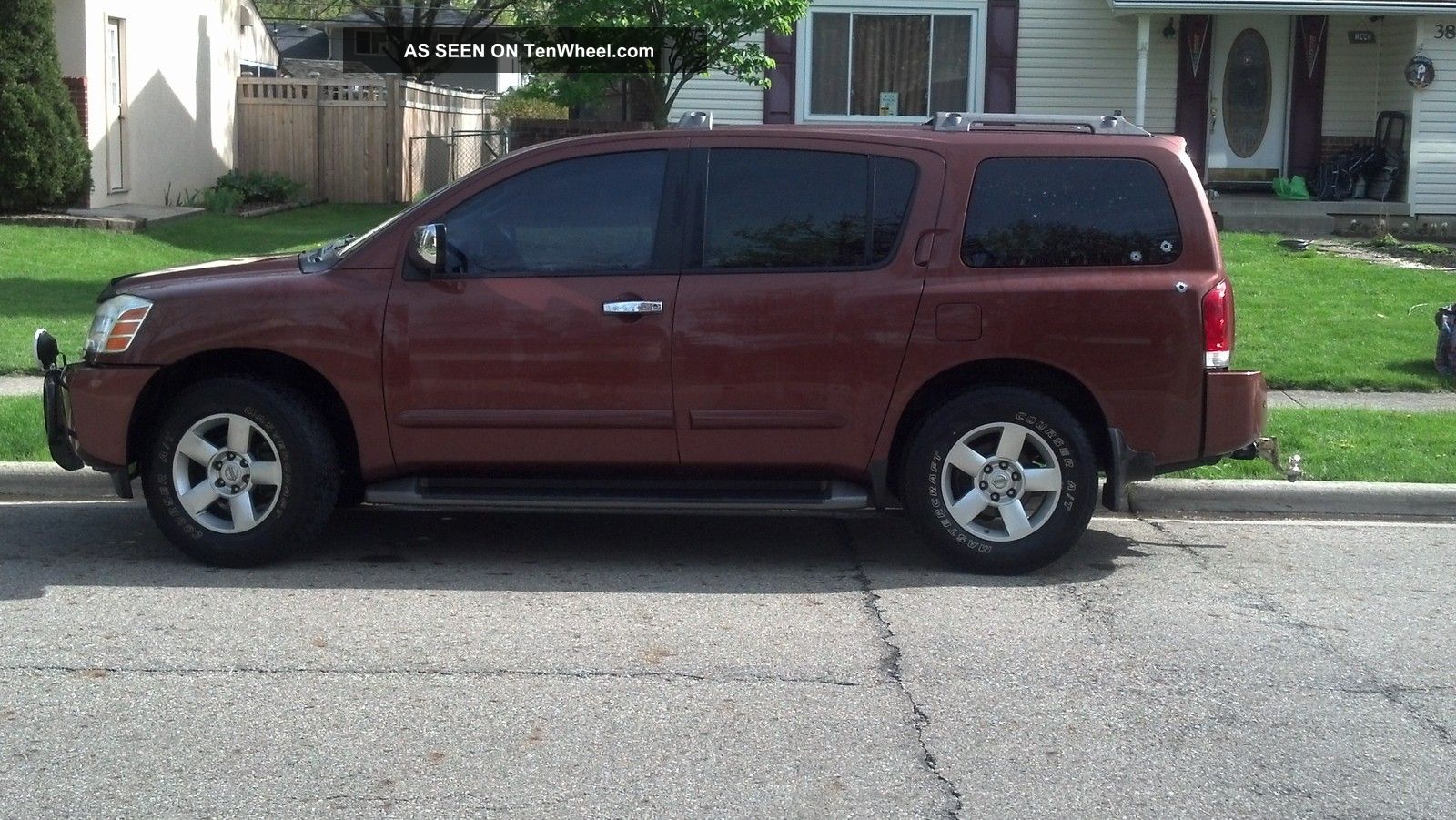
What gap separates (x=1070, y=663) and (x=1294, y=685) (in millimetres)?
743

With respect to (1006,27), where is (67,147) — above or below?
below

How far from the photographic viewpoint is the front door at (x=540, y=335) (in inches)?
255

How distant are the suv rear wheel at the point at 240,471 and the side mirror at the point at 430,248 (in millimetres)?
791

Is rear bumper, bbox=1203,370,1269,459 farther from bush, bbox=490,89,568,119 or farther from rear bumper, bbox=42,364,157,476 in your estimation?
bush, bbox=490,89,568,119

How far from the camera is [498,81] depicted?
161 feet

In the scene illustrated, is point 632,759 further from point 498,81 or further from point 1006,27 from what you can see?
Result: point 498,81

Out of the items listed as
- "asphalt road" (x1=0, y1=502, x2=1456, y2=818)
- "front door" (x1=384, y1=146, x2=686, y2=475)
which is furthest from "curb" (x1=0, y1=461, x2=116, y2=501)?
"front door" (x1=384, y1=146, x2=686, y2=475)

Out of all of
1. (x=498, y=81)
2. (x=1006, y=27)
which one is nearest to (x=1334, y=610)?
(x=1006, y=27)

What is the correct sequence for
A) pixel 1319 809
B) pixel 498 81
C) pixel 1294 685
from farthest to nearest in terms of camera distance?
pixel 498 81
pixel 1294 685
pixel 1319 809

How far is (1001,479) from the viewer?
6570 mm

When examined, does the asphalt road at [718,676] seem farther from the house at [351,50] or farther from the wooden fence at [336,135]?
the house at [351,50]

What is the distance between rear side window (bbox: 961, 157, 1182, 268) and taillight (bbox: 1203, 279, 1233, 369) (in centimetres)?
23

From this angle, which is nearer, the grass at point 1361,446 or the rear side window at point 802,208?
the rear side window at point 802,208

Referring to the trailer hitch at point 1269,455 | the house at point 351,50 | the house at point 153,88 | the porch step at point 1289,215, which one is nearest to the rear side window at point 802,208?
the trailer hitch at point 1269,455
